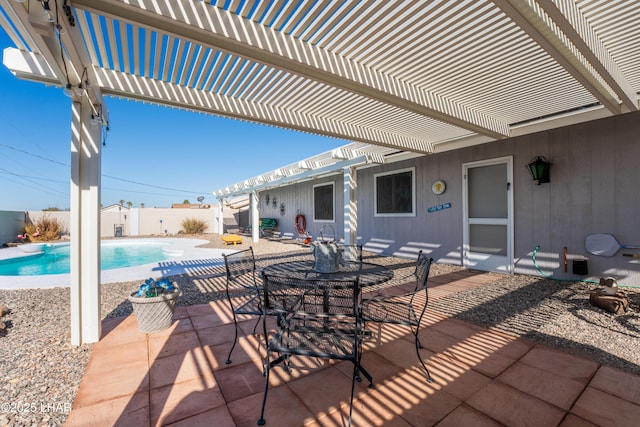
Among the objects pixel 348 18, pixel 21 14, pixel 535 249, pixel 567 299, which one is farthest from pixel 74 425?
pixel 535 249

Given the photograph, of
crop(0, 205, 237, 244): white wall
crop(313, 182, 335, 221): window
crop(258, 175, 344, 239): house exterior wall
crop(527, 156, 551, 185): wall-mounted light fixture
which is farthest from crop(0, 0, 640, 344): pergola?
crop(0, 205, 237, 244): white wall

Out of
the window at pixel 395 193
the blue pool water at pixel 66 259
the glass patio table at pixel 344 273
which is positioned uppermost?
the window at pixel 395 193

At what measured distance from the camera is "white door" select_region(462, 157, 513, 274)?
5.00 m

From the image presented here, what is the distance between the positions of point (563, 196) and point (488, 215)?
45.0 inches

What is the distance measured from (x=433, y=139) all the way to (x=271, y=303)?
495 cm

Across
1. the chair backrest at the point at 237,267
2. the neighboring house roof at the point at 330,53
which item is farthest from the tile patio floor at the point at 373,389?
the neighboring house roof at the point at 330,53

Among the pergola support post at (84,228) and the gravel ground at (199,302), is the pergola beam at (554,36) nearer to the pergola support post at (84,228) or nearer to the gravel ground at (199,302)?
the gravel ground at (199,302)

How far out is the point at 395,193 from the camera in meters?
7.13

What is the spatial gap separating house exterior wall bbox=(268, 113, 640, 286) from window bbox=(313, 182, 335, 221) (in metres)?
3.65

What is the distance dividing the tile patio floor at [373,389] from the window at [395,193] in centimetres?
450

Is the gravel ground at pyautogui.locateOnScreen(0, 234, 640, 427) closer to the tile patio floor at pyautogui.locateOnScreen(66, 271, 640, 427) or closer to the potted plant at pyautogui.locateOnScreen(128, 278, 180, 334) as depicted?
the tile patio floor at pyautogui.locateOnScreen(66, 271, 640, 427)

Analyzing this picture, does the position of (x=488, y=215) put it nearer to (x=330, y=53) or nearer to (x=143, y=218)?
(x=330, y=53)

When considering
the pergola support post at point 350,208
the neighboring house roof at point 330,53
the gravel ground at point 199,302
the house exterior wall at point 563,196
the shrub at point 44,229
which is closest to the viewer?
the gravel ground at point 199,302

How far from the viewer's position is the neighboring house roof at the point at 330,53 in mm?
1934
